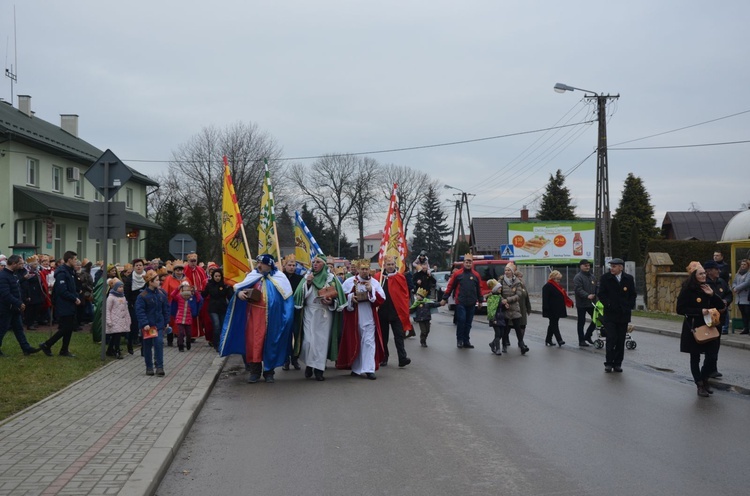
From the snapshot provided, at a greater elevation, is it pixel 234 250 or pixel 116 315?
pixel 234 250

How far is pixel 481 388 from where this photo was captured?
10.7m

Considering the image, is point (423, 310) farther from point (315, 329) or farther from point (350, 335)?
Result: point (315, 329)

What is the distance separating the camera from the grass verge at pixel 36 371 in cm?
909

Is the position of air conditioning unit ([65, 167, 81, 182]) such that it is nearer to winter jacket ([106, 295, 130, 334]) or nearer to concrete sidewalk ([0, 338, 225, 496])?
winter jacket ([106, 295, 130, 334])

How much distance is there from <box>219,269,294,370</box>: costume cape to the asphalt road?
1.60 feet

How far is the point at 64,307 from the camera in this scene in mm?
13188

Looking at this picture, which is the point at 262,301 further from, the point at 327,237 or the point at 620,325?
the point at 327,237

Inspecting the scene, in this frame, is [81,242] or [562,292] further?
[81,242]

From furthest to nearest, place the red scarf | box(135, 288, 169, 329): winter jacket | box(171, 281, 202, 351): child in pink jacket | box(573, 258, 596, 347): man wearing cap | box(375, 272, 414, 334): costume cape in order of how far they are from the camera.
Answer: the red scarf
box(573, 258, 596, 347): man wearing cap
box(171, 281, 202, 351): child in pink jacket
box(375, 272, 414, 334): costume cape
box(135, 288, 169, 329): winter jacket

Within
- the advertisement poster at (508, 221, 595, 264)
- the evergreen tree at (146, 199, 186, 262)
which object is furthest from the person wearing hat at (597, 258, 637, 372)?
the evergreen tree at (146, 199, 186, 262)

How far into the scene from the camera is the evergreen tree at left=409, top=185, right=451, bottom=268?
89.6 m

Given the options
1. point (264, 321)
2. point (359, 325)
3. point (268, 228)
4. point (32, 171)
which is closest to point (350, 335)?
point (359, 325)

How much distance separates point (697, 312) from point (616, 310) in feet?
6.76

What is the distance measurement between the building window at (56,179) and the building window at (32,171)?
189 centimetres
